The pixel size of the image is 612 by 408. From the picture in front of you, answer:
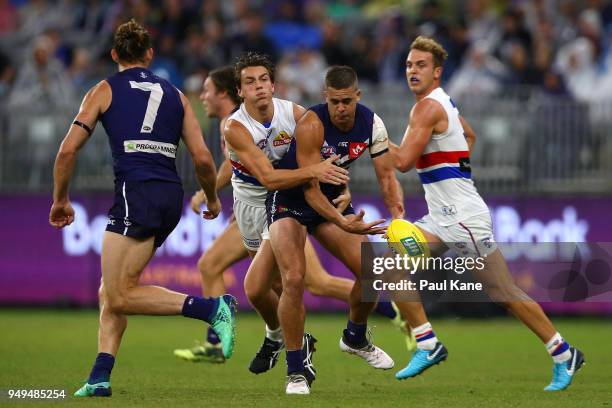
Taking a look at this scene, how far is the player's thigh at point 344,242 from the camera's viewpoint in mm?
9680

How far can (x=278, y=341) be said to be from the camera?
34.2 feet

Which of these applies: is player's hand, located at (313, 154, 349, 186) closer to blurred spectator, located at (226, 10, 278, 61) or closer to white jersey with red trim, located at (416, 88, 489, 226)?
white jersey with red trim, located at (416, 88, 489, 226)

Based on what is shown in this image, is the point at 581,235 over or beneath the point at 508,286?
beneath

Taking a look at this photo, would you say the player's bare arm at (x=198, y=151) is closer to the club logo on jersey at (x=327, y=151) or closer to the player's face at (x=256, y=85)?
the player's face at (x=256, y=85)

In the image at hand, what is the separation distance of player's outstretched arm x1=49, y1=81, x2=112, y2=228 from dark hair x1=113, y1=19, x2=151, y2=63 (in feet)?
0.92

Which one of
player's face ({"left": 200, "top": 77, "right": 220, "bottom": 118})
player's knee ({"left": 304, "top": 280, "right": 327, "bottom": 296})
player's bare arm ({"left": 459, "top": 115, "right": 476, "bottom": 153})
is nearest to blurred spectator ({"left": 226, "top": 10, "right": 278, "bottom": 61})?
player's face ({"left": 200, "top": 77, "right": 220, "bottom": 118})

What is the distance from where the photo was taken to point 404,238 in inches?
382

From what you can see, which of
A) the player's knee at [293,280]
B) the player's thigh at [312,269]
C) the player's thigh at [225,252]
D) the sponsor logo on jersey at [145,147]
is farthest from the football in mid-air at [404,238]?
the player's thigh at [225,252]

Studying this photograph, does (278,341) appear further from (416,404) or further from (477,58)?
(477,58)

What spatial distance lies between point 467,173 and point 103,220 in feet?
27.8

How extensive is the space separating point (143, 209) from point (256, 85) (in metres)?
1.43

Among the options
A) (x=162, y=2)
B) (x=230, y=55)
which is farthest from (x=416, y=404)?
(x=162, y=2)

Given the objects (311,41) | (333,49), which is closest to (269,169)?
(333,49)

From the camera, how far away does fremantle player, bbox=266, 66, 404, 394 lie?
30.1 feet
